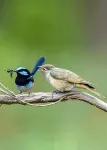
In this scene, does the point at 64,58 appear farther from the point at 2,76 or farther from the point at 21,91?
the point at 21,91

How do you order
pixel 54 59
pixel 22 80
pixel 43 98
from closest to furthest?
pixel 22 80 → pixel 43 98 → pixel 54 59

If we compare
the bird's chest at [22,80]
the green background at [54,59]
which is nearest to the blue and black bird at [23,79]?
the bird's chest at [22,80]

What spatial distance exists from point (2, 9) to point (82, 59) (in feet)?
7.76

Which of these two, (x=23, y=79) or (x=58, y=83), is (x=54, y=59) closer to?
(x=58, y=83)

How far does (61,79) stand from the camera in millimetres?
3383

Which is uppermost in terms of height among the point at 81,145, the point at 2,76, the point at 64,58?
the point at 64,58

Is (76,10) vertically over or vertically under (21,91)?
over

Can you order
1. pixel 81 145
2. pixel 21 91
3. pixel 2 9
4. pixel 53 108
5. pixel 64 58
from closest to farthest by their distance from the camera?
1. pixel 21 91
2. pixel 81 145
3. pixel 53 108
4. pixel 64 58
5. pixel 2 9

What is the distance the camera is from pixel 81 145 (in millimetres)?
5645

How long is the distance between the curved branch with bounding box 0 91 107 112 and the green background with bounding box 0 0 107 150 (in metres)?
2.14

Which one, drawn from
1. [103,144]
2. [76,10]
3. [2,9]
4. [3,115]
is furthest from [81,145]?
[76,10]

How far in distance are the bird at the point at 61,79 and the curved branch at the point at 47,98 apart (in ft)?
0.11

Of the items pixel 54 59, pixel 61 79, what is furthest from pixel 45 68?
pixel 54 59

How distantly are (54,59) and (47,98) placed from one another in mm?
6568
